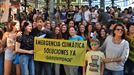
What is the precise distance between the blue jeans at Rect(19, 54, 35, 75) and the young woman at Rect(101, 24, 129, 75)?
2.20m

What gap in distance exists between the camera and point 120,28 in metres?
7.75

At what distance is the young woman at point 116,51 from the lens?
25.5 feet

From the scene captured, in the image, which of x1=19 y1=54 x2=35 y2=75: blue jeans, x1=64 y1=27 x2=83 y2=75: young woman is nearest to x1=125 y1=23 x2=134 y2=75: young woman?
x1=64 y1=27 x2=83 y2=75: young woman

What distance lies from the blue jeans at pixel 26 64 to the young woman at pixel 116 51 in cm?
220

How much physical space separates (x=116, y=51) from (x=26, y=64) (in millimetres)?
2614

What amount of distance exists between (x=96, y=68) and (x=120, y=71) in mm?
557

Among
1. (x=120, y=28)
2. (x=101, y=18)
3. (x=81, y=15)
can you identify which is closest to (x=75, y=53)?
(x=120, y=28)

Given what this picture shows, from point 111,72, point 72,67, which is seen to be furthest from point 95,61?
point 72,67

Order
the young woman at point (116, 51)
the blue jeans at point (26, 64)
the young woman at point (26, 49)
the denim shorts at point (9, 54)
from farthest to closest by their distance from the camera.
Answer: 1. the denim shorts at point (9, 54)
2. the blue jeans at point (26, 64)
3. the young woman at point (26, 49)
4. the young woman at point (116, 51)

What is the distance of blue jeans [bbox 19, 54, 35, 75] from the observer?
9133 millimetres

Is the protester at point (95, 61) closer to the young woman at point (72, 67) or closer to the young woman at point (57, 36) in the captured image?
the young woman at point (72, 67)

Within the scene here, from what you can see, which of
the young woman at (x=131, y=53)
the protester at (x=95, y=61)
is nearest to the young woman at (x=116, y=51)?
the protester at (x=95, y=61)

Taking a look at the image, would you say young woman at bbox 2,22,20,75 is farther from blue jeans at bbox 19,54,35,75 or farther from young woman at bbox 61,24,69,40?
young woman at bbox 61,24,69,40

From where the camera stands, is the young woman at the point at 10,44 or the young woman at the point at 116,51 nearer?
the young woman at the point at 116,51
